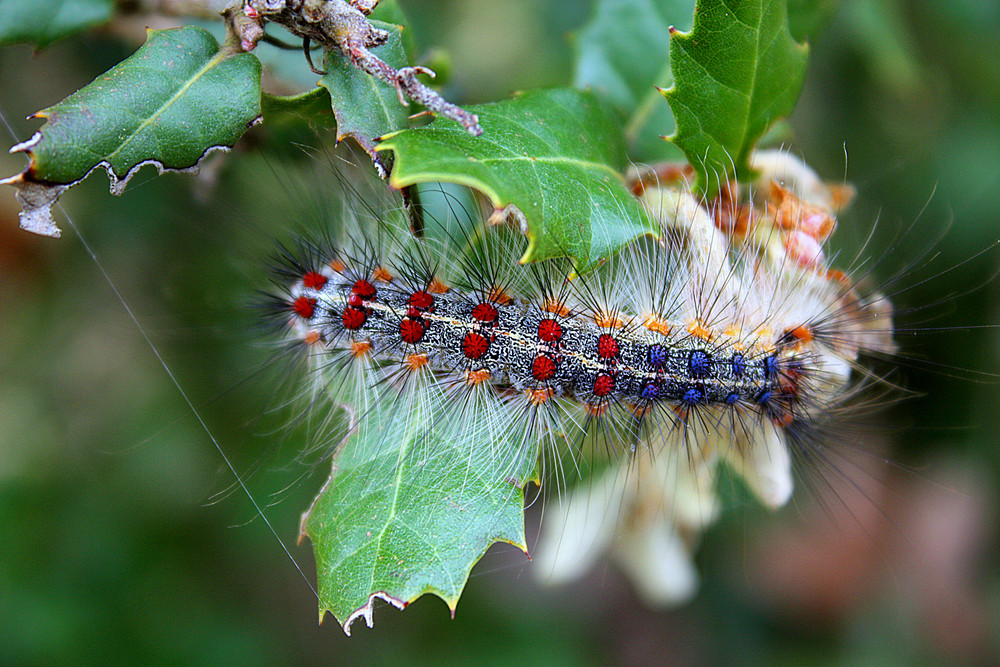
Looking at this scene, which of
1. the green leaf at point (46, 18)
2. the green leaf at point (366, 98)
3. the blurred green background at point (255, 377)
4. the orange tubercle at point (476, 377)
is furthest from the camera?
the blurred green background at point (255, 377)

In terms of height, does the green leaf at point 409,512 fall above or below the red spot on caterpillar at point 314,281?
below

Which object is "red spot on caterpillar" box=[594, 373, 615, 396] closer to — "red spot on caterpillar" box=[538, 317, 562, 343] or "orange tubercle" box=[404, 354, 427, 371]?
"red spot on caterpillar" box=[538, 317, 562, 343]

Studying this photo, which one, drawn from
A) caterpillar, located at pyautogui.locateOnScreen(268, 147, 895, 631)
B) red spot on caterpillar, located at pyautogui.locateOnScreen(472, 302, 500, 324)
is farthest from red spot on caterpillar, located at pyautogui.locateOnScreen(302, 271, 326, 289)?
red spot on caterpillar, located at pyautogui.locateOnScreen(472, 302, 500, 324)

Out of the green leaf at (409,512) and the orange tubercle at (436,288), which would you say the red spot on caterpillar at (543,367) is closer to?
the green leaf at (409,512)

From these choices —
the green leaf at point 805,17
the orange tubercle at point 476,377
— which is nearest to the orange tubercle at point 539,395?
the orange tubercle at point 476,377

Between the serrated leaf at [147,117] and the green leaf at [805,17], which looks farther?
the green leaf at [805,17]

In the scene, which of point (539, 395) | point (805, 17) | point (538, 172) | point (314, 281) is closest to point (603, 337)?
point (539, 395)
